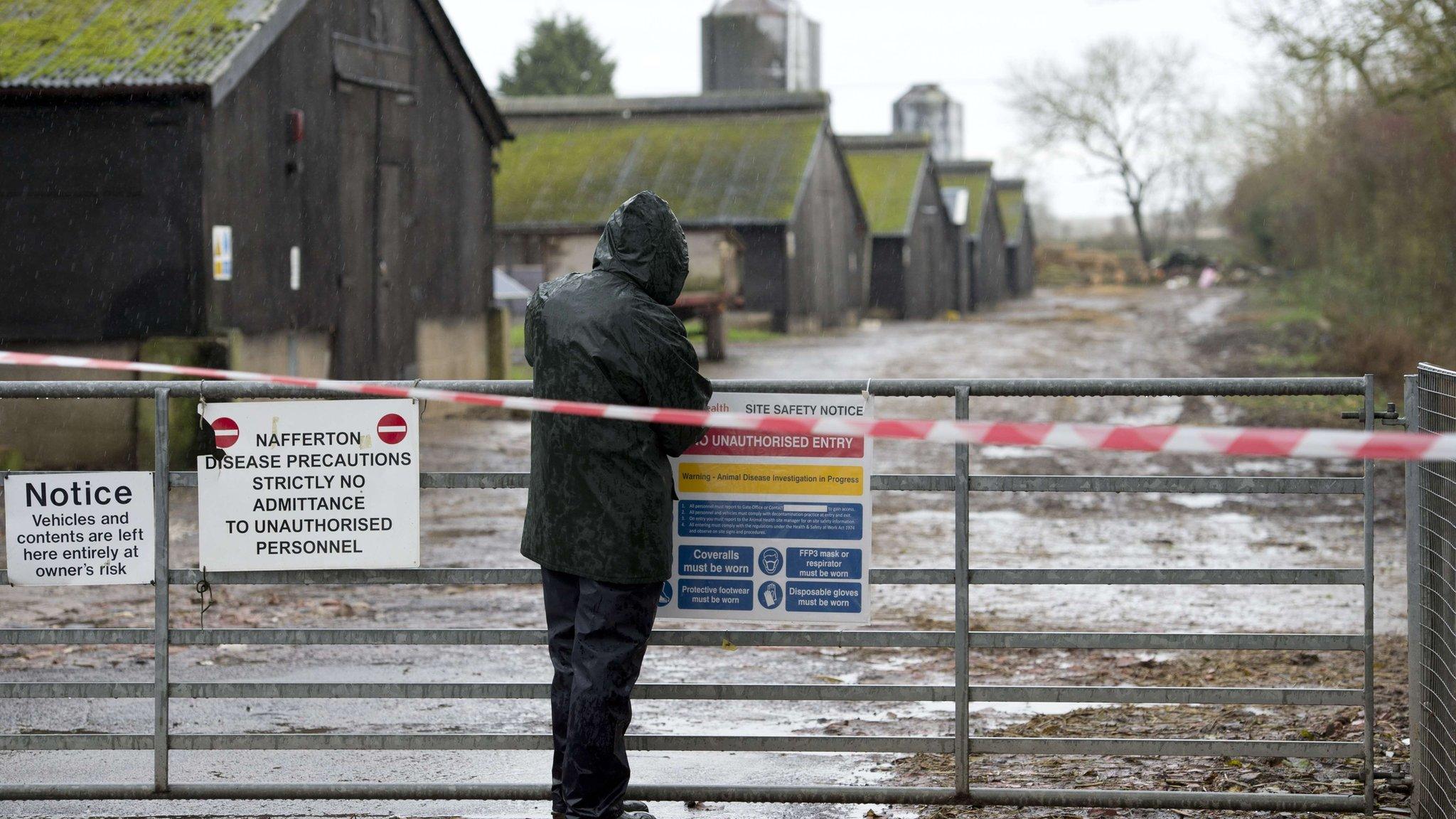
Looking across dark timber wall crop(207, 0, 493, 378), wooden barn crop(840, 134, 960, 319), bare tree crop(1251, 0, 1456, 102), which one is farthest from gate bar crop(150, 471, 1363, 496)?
wooden barn crop(840, 134, 960, 319)

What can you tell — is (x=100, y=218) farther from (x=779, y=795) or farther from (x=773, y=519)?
(x=779, y=795)

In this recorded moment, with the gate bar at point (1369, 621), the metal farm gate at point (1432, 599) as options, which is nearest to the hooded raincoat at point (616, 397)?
the gate bar at point (1369, 621)

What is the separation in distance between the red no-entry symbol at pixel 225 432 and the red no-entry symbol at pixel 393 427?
0.50m

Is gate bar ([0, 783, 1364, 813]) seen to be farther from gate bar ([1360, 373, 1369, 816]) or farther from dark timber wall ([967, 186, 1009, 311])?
dark timber wall ([967, 186, 1009, 311])

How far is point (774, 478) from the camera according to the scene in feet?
16.6

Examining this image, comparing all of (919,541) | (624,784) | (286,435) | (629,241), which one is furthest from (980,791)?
(919,541)

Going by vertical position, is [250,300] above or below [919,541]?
above

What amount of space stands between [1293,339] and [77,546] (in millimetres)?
30774

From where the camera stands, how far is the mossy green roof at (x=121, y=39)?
564 inches

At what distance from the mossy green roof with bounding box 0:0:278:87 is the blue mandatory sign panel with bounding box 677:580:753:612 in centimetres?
1100

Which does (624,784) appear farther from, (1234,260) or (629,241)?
(1234,260)

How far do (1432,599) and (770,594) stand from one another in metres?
2.14

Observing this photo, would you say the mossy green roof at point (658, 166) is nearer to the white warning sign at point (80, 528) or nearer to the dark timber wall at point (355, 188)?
the dark timber wall at point (355, 188)

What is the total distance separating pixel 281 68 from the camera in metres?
16.5
